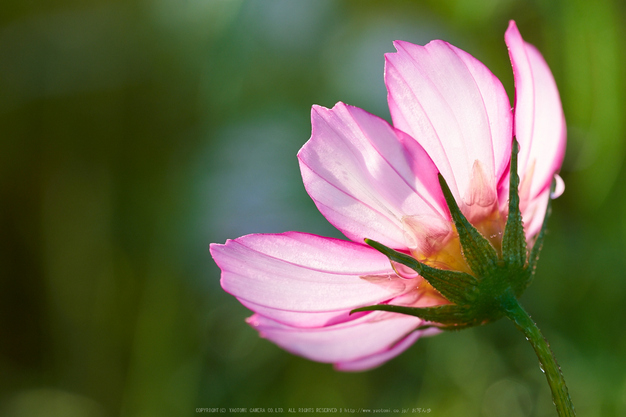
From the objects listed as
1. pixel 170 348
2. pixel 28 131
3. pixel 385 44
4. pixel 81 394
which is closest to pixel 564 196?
pixel 385 44

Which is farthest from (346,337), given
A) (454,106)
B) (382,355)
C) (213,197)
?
(213,197)

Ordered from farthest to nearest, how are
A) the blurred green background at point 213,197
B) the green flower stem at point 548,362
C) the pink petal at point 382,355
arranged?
the blurred green background at point 213,197 → the pink petal at point 382,355 → the green flower stem at point 548,362

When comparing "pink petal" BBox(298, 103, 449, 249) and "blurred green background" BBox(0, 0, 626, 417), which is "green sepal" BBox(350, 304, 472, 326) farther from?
"blurred green background" BBox(0, 0, 626, 417)

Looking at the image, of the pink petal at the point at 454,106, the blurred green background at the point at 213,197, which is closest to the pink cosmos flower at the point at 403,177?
the pink petal at the point at 454,106

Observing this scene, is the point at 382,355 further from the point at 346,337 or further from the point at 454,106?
the point at 454,106

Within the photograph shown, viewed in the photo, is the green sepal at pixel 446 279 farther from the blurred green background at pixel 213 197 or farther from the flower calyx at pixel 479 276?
the blurred green background at pixel 213 197

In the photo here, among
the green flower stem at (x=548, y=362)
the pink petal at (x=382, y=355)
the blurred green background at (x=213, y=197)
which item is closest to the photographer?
the green flower stem at (x=548, y=362)
